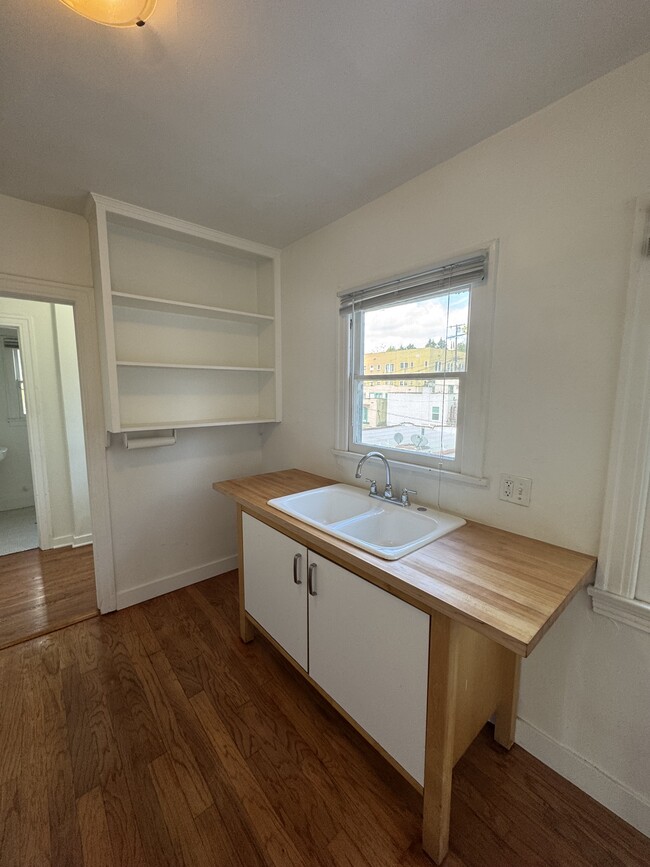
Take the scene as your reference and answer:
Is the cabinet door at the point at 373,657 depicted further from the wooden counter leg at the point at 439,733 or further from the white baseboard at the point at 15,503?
the white baseboard at the point at 15,503

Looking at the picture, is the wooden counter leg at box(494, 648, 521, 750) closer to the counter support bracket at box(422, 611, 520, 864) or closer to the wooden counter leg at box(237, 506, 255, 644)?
the counter support bracket at box(422, 611, 520, 864)

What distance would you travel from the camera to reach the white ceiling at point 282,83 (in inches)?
36.3

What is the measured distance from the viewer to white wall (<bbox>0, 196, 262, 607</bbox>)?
187cm

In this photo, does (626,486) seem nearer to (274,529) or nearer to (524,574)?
(524,574)

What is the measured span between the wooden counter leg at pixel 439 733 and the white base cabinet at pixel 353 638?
28 millimetres

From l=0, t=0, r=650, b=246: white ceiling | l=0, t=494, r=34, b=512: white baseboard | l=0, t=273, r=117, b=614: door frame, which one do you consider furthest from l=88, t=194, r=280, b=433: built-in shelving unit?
l=0, t=494, r=34, b=512: white baseboard

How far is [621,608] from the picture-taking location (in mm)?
→ 1121

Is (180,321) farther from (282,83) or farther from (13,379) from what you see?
(13,379)

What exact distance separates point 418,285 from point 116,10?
1281mm

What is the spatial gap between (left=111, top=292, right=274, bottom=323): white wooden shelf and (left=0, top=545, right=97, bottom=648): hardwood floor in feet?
6.41

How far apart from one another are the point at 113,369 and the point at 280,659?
1.80 m

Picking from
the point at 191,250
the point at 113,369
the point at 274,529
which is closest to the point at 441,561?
the point at 274,529

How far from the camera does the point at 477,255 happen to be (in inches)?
56.0

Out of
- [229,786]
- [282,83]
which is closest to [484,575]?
[229,786]
